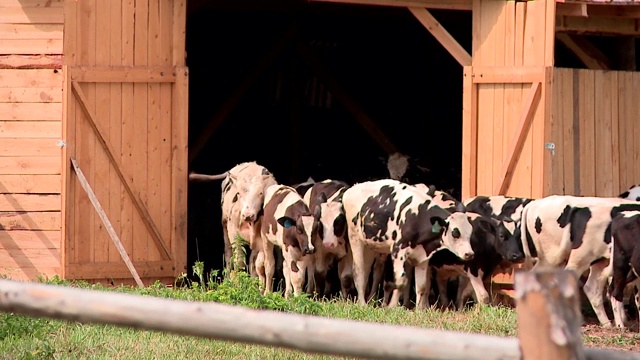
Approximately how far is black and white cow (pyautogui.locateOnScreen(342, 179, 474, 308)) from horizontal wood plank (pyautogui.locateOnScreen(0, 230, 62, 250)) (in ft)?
12.7

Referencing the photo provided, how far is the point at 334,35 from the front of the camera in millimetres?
24906

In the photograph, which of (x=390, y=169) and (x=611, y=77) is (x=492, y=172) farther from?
(x=390, y=169)

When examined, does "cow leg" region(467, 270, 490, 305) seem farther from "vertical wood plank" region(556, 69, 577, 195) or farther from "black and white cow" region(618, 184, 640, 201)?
"black and white cow" region(618, 184, 640, 201)

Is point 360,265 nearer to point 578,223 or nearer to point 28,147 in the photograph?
point 578,223

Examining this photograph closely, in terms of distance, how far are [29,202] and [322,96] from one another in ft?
40.9

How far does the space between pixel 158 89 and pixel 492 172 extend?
4.52 m

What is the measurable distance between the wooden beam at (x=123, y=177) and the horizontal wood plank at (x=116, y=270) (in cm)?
15

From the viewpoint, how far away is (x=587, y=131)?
1544cm

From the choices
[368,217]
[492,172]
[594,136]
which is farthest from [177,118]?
[594,136]

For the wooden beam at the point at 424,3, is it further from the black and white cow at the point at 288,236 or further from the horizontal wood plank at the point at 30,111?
the horizontal wood plank at the point at 30,111

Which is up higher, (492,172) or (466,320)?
(492,172)

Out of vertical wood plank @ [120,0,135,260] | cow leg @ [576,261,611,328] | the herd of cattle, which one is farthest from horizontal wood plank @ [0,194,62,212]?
cow leg @ [576,261,611,328]

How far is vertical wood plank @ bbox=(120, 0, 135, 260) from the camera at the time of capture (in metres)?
15.3

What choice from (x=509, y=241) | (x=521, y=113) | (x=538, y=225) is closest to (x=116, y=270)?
(x=509, y=241)
